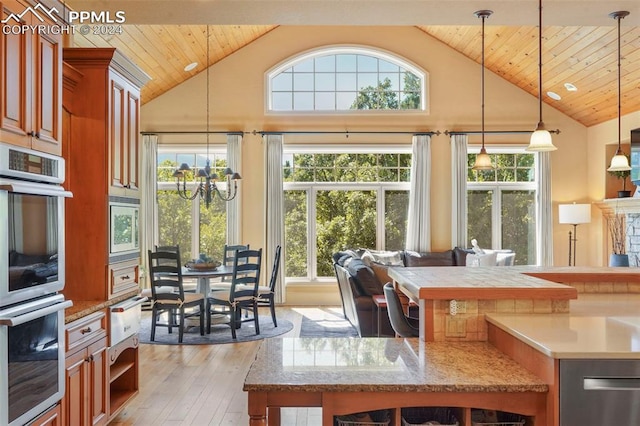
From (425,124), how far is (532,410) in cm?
667

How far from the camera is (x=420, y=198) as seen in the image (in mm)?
7922

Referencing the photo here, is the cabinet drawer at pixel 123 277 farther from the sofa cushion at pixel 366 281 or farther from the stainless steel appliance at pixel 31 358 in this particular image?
the sofa cushion at pixel 366 281

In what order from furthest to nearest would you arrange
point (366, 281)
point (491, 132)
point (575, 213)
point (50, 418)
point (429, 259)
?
point (491, 132)
point (429, 259)
point (575, 213)
point (366, 281)
point (50, 418)

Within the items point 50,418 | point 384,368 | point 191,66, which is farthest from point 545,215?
point 50,418

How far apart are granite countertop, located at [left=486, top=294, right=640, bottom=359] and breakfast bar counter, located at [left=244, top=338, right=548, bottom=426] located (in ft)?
0.51

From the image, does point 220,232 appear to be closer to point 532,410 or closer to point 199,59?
point 199,59

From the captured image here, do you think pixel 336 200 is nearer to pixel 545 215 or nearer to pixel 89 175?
pixel 545 215

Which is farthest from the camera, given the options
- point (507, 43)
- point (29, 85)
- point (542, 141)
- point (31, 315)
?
point (507, 43)

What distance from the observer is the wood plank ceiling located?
5734 millimetres

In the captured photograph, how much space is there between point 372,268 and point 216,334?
219cm

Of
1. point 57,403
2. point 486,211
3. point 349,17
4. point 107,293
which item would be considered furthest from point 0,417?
point 486,211

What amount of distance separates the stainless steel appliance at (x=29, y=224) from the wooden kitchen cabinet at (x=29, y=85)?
10 centimetres

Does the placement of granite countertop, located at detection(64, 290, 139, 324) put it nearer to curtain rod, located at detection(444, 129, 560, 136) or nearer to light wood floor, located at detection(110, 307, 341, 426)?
light wood floor, located at detection(110, 307, 341, 426)

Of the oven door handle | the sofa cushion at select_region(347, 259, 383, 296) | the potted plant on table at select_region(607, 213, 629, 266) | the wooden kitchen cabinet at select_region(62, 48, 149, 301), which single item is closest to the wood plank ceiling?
the potted plant on table at select_region(607, 213, 629, 266)
